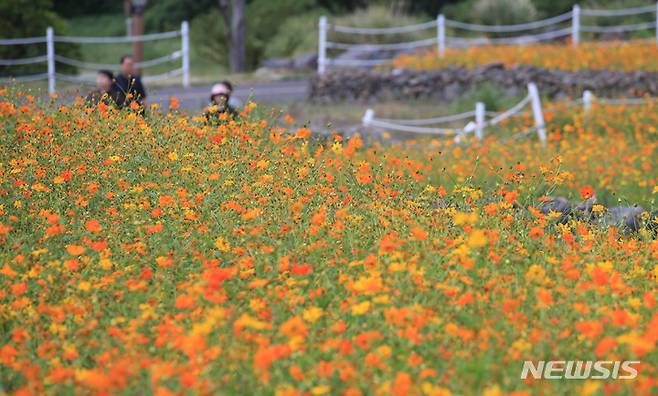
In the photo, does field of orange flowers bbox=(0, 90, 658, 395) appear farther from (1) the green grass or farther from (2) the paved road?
(1) the green grass

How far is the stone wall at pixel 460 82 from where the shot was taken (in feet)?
56.8

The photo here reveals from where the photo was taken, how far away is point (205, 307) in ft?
16.8

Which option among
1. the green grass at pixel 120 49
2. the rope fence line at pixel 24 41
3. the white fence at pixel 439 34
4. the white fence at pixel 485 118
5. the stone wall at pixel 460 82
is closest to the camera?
the white fence at pixel 485 118

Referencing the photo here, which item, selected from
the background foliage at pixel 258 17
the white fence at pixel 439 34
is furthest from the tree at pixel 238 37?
the white fence at pixel 439 34

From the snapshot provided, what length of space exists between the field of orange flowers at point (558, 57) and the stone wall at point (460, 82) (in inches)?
22.0

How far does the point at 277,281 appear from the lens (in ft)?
18.3

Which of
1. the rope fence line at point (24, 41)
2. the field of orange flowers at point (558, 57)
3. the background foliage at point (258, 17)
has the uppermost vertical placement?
the background foliage at point (258, 17)

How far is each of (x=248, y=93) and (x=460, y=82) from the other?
3.88m

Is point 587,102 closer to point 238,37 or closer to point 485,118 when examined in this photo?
point 485,118

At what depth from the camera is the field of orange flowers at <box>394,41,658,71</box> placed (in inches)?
731

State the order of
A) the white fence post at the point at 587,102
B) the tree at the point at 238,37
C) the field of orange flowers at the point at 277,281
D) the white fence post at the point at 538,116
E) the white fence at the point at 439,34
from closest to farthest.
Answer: the field of orange flowers at the point at 277,281, the white fence post at the point at 538,116, the white fence post at the point at 587,102, the white fence at the point at 439,34, the tree at the point at 238,37

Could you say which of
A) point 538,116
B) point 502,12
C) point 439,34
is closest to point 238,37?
point 439,34

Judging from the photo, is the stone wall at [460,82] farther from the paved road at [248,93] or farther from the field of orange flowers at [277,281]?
the field of orange flowers at [277,281]

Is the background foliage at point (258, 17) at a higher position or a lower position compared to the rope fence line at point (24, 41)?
higher
